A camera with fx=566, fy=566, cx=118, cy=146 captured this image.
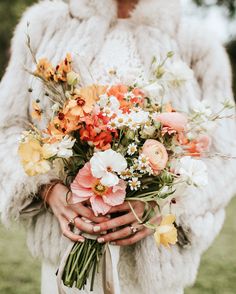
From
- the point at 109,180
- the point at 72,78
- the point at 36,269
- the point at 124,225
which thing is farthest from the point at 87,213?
the point at 36,269

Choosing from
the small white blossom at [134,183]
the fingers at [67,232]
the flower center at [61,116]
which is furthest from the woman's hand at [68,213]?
the flower center at [61,116]

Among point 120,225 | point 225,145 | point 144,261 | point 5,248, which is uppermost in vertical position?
point 225,145

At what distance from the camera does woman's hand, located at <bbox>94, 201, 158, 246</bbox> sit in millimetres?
2027

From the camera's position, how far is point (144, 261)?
224 centimetres

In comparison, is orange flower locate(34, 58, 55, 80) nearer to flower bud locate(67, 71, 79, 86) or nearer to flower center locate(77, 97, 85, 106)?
flower bud locate(67, 71, 79, 86)

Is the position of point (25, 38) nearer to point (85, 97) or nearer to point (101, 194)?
point (85, 97)

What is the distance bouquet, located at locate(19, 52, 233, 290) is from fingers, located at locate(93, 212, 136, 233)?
4cm

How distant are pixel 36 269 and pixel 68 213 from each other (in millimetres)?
3404

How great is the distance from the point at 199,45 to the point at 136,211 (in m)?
0.82

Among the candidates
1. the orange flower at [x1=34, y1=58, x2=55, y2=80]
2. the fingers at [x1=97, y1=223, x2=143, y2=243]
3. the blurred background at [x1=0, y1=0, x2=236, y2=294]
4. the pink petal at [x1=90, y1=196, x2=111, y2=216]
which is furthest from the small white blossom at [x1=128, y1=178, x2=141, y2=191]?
the blurred background at [x1=0, y1=0, x2=236, y2=294]

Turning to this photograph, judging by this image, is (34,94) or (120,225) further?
(34,94)

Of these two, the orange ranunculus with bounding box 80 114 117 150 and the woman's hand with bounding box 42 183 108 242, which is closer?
Answer: the orange ranunculus with bounding box 80 114 117 150

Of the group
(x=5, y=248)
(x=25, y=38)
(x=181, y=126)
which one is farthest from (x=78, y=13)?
(x=5, y=248)

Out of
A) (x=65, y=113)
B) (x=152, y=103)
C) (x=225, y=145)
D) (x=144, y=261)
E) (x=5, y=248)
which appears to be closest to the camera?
(x=65, y=113)
